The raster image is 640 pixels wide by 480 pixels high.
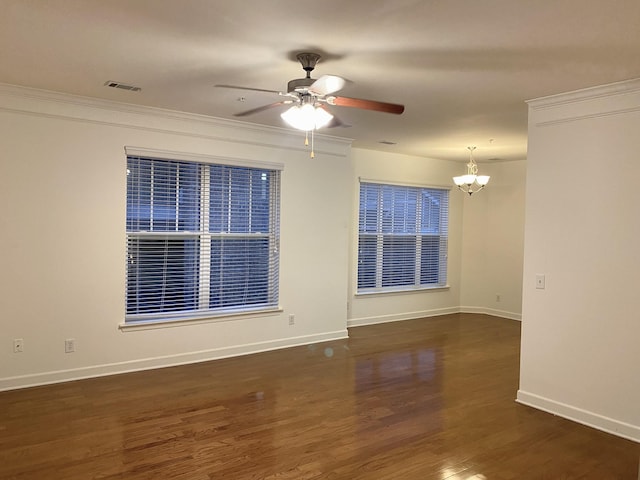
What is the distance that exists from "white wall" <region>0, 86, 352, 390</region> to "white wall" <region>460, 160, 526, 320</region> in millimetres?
4398

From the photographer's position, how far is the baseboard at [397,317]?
7.09 meters

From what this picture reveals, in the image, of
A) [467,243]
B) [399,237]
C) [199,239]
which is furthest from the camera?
[467,243]

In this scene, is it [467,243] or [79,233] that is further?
[467,243]

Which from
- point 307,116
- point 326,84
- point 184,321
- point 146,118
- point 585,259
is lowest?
A: point 184,321

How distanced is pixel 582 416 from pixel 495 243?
4703mm

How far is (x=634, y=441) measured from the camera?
3.41 m

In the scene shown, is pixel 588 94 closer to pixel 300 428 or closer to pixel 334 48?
pixel 334 48

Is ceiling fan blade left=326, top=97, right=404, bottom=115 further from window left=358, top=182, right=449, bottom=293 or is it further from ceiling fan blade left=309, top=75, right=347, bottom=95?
window left=358, top=182, right=449, bottom=293

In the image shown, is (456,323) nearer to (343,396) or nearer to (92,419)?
(343,396)

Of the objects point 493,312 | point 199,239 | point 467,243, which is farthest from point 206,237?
point 493,312

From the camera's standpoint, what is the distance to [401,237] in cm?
771

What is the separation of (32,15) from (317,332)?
4545mm

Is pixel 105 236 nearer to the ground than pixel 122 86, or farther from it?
nearer to the ground

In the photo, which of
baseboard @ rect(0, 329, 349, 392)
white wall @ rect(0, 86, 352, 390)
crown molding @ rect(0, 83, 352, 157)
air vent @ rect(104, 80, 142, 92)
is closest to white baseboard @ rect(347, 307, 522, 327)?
baseboard @ rect(0, 329, 349, 392)
